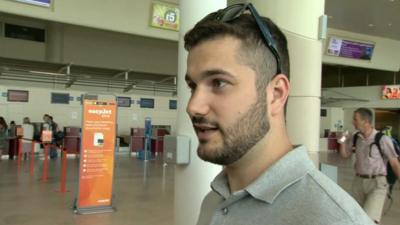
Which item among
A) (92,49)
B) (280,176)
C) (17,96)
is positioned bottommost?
(280,176)

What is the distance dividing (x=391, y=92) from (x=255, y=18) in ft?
84.1

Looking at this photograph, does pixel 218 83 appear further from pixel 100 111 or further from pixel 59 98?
pixel 59 98

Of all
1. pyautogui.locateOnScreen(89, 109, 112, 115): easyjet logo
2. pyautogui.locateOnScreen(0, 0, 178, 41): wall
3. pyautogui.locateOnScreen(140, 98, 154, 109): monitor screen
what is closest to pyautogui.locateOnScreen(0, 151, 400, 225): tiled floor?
pyautogui.locateOnScreen(89, 109, 112, 115): easyjet logo

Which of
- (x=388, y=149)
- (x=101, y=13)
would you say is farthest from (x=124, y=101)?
(x=388, y=149)

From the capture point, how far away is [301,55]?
3.70 m

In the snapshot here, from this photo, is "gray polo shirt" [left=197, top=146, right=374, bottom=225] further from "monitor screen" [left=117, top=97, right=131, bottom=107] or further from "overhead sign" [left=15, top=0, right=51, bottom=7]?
"monitor screen" [left=117, top=97, right=131, bottom=107]

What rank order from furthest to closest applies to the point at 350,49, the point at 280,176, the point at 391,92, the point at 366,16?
the point at 391,92 < the point at 350,49 < the point at 366,16 < the point at 280,176

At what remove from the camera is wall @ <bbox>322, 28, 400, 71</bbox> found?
1806 cm

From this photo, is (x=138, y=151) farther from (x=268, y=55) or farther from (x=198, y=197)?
(x=268, y=55)

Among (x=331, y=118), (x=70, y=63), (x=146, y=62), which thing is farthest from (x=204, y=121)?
(x=331, y=118)

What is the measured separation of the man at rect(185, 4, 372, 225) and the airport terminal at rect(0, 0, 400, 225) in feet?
0.09

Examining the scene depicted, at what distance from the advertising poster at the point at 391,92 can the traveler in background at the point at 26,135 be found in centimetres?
1989

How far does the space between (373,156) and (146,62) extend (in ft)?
50.7

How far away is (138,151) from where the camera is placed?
18.3m
